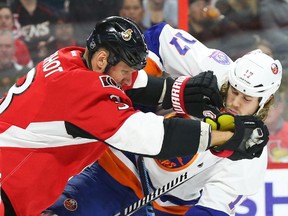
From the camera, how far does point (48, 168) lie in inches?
109

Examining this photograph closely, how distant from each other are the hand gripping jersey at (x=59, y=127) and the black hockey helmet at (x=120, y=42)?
87mm

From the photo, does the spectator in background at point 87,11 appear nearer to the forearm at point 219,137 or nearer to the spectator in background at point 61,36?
the spectator in background at point 61,36

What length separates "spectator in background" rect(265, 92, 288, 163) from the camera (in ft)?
13.8

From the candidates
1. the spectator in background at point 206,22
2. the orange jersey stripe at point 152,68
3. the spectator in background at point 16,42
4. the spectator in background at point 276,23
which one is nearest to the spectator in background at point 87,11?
the spectator in background at point 16,42

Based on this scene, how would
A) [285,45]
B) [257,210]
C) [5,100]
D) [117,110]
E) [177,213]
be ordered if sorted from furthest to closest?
[285,45], [257,210], [177,213], [5,100], [117,110]

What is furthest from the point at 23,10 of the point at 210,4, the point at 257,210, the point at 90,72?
the point at 90,72

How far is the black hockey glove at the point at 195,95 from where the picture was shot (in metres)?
3.03

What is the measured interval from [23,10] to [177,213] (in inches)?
66.1

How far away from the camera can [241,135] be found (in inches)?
103

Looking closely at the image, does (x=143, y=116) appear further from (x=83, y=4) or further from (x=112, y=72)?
(x=83, y=4)

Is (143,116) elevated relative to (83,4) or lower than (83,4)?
elevated

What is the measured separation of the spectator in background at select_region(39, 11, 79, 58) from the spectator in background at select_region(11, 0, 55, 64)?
0.02m

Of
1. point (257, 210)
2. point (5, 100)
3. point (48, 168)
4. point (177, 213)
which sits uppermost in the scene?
point (5, 100)

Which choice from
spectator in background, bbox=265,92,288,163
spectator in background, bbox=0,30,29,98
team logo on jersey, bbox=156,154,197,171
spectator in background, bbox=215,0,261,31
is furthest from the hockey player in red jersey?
spectator in background, bbox=215,0,261,31
